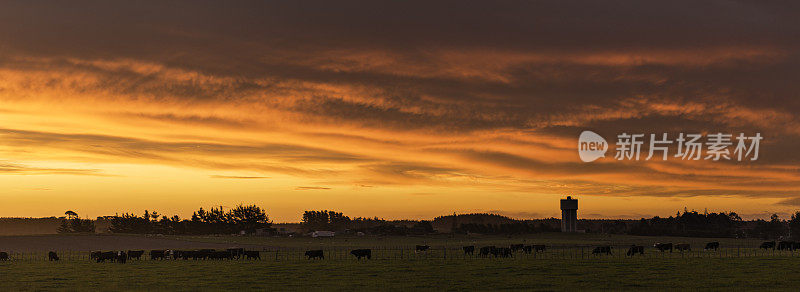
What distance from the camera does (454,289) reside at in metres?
42.0

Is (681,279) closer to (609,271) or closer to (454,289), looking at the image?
(609,271)

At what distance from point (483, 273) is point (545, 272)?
14.9ft

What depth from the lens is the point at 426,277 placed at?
50.0 metres

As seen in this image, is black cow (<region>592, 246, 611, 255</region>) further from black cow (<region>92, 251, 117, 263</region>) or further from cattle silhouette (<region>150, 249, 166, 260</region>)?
black cow (<region>92, 251, 117, 263</region>)

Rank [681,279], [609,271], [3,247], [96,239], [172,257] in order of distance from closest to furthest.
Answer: [681,279]
[609,271]
[172,257]
[3,247]
[96,239]

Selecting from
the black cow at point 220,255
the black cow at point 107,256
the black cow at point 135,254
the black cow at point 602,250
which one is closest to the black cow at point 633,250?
the black cow at point 602,250

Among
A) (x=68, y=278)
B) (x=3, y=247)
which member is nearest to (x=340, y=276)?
(x=68, y=278)

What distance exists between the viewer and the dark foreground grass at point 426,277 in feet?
144

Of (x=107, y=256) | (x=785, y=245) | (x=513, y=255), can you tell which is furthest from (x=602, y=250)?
(x=107, y=256)

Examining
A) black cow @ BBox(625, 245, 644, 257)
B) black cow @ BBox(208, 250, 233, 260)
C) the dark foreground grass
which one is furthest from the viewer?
black cow @ BBox(625, 245, 644, 257)

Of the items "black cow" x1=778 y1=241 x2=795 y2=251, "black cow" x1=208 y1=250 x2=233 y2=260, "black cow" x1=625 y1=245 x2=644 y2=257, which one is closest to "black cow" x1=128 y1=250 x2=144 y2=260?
"black cow" x1=208 y1=250 x2=233 y2=260

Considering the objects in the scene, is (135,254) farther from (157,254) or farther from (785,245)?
(785,245)

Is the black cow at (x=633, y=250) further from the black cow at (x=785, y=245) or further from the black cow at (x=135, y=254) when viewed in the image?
the black cow at (x=135, y=254)

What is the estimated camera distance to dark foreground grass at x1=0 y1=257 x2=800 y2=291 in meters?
44.0
